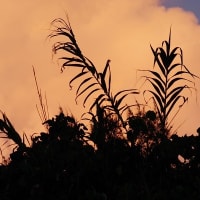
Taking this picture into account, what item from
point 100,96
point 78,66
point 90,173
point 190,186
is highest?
point 78,66

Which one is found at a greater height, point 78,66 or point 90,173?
point 78,66

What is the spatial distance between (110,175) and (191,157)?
3.24ft

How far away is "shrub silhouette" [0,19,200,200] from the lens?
573cm

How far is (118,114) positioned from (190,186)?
52.3 inches

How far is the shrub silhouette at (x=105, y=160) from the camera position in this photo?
573 cm

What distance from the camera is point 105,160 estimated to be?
19.3ft

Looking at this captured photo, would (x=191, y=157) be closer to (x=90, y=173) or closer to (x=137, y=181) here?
(x=137, y=181)

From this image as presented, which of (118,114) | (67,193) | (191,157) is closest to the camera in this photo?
(67,193)

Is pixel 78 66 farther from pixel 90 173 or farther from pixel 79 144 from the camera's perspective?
pixel 90 173

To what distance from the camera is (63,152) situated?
6.22 m

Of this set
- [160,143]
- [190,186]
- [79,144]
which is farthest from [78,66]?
[190,186]

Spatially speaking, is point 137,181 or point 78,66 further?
point 78,66

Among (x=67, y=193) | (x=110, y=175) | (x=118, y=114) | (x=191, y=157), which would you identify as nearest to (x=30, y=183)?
(x=67, y=193)

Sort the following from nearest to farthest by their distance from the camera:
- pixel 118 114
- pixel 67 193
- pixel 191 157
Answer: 1. pixel 67 193
2. pixel 191 157
3. pixel 118 114
